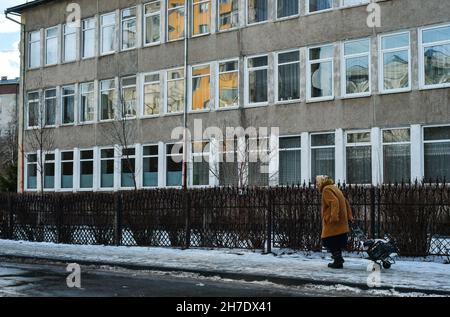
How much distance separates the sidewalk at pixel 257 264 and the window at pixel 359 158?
1006 centimetres

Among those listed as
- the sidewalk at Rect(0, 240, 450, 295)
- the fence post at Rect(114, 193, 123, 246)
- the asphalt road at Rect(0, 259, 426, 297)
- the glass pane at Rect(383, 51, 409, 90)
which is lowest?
the asphalt road at Rect(0, 259, 426, 297)

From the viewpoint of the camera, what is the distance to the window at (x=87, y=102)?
35156 millimetres

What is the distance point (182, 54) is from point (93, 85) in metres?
6.50

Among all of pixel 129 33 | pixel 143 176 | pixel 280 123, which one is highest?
pixel 129 33

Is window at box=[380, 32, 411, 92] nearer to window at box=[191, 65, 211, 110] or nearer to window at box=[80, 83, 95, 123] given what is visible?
window at box=[191, 65, 211, 110]

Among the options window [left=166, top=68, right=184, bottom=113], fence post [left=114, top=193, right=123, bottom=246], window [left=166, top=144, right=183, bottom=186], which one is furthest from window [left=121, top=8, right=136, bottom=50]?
fence post [left=114, top=193, right=123, bottom=246]

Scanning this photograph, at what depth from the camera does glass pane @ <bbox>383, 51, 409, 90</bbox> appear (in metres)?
24.3

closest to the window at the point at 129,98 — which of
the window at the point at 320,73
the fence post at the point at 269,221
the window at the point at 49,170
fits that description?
the window at the point at 49,170

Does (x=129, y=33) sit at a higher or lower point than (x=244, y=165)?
higher

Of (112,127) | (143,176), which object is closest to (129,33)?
(112,127)

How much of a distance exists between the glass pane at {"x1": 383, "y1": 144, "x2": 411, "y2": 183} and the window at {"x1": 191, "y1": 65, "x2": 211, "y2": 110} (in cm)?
891
